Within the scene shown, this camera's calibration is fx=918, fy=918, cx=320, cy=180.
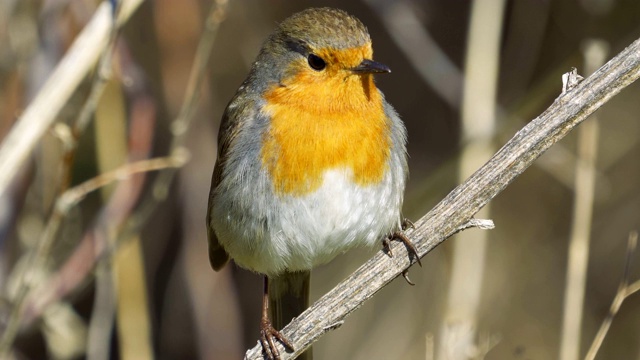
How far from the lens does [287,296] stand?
12.6 feet

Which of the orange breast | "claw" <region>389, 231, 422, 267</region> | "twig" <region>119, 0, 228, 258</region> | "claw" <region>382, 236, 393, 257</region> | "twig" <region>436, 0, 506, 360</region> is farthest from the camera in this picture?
"twig" <region>436, 0, 506, 360</region>

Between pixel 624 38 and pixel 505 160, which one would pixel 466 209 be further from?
pixel 624 38

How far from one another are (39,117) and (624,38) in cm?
332

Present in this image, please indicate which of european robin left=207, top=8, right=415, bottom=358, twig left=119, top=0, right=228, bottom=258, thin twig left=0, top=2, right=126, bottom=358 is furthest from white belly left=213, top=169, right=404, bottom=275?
thin twig left=0, top=2, right=126, bottom=358

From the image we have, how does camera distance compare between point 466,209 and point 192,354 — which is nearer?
point 466,209

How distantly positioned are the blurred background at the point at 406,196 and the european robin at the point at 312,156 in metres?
0.42

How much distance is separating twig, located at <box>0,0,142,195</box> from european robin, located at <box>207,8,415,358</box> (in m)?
0.59

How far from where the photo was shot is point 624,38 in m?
5.16

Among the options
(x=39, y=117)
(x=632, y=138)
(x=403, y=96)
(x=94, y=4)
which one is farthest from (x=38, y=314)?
(x=632, y=138)

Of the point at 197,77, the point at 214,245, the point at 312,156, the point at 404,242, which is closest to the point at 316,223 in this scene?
the point at 312,156

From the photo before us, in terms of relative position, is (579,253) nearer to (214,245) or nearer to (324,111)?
(324,111)

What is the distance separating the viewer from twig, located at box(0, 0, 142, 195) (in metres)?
3.32

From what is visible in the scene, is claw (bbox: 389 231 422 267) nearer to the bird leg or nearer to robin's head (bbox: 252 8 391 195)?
robin's head (bbox: 252 8 391 195)

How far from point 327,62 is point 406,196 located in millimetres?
1487
